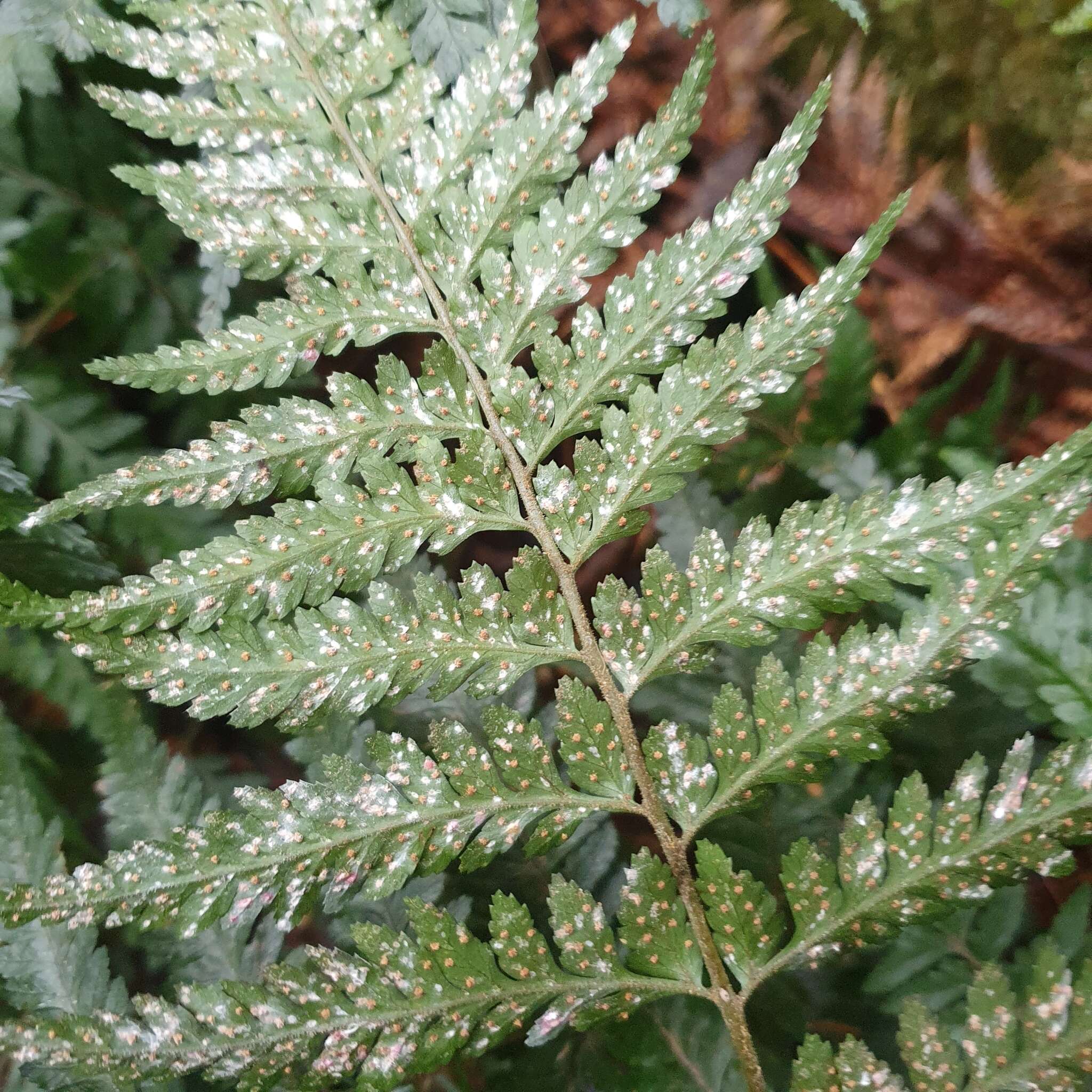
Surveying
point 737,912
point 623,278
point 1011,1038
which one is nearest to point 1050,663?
point 1011,1038

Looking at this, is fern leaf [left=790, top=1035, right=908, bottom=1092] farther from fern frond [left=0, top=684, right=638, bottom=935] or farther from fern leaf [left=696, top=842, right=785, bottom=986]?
fern frond [left=0, top=684, right=638, bottom=935]

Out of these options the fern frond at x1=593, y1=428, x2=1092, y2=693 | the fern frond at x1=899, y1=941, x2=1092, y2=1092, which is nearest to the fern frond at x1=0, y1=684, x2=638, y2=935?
the fern frond at x1=593, y1=428, x2=1092, y2=693

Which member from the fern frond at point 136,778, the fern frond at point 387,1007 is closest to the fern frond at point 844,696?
the fern frond at point 387,1007

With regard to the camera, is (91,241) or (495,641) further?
(91,241)

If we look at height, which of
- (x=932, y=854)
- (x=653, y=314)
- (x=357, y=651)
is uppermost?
(x=653, y=314)

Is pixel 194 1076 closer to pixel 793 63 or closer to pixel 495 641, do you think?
pixel 495 641

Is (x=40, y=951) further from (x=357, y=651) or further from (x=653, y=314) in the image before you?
(x=653, y=314)

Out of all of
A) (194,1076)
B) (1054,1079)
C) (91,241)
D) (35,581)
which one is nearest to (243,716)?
(35,581)
